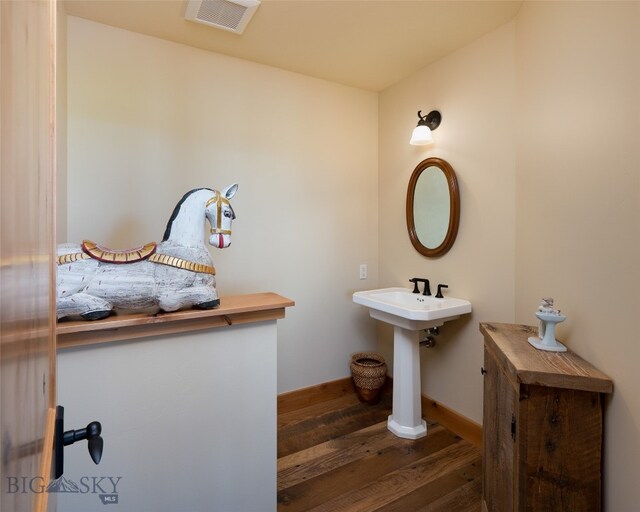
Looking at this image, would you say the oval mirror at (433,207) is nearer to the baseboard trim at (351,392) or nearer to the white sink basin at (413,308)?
the white sink basin at (413,308)

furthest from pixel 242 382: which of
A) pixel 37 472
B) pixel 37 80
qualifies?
pixel 37 80

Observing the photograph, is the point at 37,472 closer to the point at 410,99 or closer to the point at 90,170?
the point at 90,170

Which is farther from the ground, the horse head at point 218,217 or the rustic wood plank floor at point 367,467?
the horse head at point 218,217

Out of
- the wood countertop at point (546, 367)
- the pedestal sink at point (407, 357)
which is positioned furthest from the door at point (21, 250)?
the pedestal sink at point (407, 357)

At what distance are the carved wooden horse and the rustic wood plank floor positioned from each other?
46.8 inches

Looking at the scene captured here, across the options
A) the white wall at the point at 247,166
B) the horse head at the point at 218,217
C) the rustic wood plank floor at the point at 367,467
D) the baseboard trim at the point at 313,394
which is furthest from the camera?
the baseboard trim at the point at 313,394

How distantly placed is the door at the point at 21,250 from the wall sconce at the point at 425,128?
82.4 inches

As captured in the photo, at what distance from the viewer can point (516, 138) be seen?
1.78m

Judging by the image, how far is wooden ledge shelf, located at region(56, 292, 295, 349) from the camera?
1030 millimetres

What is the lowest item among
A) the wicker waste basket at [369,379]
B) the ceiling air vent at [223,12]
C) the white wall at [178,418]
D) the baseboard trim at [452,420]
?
the baseboard trim at [452,420]

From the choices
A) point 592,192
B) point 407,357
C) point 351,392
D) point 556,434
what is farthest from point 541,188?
point 351,392

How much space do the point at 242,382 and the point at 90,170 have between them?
1.45m

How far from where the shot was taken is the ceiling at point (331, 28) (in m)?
1.69

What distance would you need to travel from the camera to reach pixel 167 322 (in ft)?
3.79
